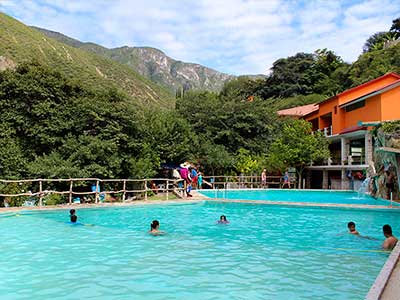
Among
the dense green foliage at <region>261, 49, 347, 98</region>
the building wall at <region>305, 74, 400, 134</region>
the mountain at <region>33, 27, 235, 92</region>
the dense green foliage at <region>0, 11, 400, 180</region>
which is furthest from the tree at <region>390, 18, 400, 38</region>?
the mountain at <region>33, 27, 235, 92</region>

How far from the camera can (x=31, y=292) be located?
18.2 ft

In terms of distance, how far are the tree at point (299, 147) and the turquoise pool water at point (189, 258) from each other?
13.7 metres

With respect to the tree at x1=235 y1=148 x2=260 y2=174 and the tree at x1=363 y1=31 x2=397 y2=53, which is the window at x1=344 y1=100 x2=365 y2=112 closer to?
the tree at x1=235 y1=148 x2=260 y2=174

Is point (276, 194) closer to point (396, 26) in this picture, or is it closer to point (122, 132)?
point (122, 132)

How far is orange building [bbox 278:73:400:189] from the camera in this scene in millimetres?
25516

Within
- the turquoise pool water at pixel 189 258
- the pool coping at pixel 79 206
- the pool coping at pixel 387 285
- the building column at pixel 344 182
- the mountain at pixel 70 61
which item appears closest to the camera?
the pool coping at pixel 387 285

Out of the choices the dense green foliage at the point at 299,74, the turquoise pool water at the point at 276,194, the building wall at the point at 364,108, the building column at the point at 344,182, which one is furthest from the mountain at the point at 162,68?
the turquoise pool water at the point at 276,194

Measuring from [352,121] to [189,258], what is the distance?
997 inches

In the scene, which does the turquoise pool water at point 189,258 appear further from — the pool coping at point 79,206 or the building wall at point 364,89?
the building wall at point 364,89

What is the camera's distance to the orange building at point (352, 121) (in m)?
25.5

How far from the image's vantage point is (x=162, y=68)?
497ft

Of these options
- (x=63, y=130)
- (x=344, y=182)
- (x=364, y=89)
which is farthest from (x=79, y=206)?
(x=364, y=89)

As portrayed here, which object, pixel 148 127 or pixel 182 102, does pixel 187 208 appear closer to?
pixel 148 127

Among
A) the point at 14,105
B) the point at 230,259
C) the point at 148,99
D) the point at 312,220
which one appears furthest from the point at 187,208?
the point at 148,99
